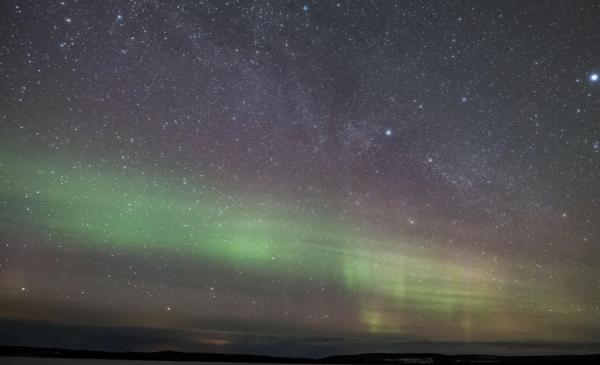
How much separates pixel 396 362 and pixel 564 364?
26445mm

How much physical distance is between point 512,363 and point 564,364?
30.7ft

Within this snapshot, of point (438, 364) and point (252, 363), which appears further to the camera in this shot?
point (252, 363)

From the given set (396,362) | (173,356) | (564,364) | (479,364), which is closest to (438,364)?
(479,364)

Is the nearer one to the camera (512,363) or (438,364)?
(438,364)

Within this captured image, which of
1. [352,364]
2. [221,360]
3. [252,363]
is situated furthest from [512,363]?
[221,360]

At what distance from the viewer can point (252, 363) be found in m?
66.2

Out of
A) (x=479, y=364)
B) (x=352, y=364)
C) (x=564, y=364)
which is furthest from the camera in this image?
(x=564, y=364)

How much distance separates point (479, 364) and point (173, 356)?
44.3m

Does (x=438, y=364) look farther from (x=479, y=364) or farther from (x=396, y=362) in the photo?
(x=396, y=362)

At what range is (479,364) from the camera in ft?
181

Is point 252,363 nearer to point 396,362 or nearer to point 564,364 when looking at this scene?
point 396,362

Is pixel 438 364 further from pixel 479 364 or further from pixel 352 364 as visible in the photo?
pixel 352 364

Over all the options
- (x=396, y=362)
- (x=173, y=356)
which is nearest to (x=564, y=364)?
(x=396, y=362)

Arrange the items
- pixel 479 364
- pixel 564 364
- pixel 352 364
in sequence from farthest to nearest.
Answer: pixel 564 364
pixel 352 364
pixel 479 364
